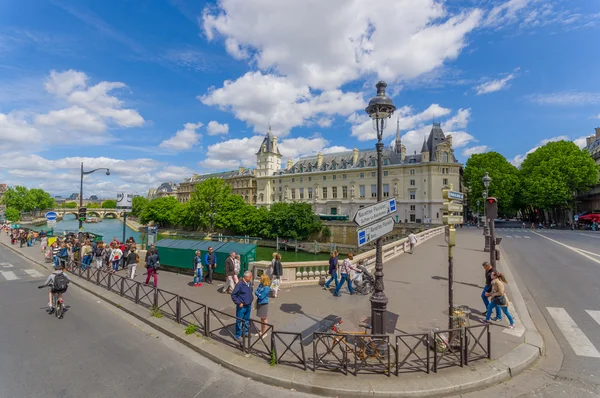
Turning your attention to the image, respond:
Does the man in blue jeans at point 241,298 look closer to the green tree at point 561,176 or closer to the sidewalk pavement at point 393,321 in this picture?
the sidewalk pavement at point 393,321

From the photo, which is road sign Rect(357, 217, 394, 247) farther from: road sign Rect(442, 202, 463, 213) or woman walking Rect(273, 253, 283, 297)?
woman walking Rect(273, 253, 283, 297)

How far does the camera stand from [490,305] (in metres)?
7.40

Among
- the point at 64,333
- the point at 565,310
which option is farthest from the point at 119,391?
the point at 565,310

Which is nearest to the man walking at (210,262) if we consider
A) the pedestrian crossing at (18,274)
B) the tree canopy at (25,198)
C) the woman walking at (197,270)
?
the woman walking at (197,270)

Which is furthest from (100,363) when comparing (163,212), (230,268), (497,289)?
(163,212)

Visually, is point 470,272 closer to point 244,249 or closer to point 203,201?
point 244,249

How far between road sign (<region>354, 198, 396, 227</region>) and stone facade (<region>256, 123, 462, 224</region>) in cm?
4087

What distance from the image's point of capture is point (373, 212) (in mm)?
5762

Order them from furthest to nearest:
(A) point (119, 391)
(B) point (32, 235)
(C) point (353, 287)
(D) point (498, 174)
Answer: (D) point (498, 174)
(B) point (32, 235)
(C) point (353, 287)
(A) point (119, 391)

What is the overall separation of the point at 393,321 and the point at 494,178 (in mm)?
55326

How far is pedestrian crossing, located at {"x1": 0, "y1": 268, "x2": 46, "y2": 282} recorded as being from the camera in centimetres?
1366

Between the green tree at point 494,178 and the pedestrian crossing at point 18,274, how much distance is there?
56.5m

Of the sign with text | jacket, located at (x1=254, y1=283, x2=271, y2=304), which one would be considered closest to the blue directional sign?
jacket, located at (x1=254, y1=283, x2=271, y2=304)

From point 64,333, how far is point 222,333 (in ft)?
13.5
